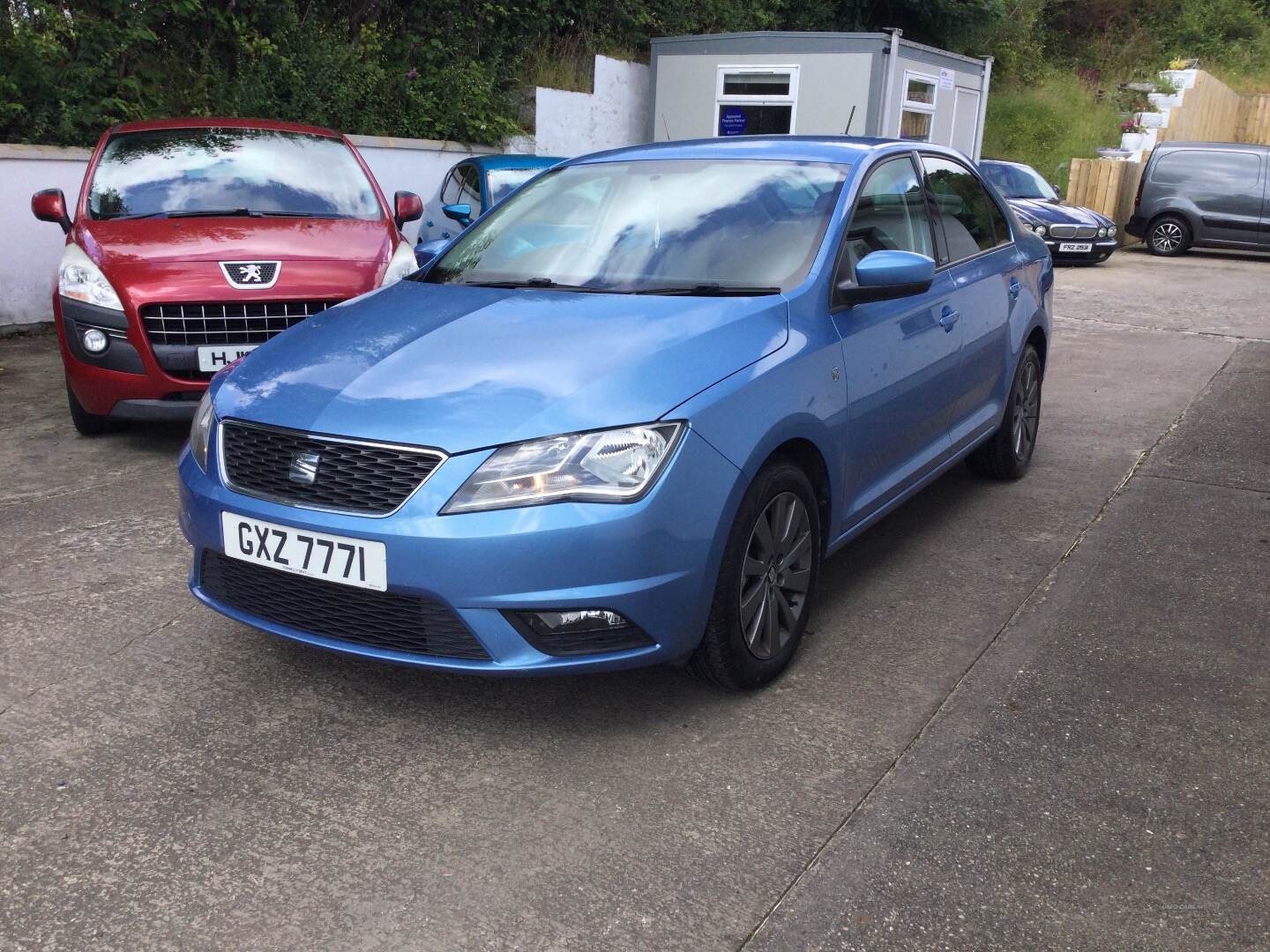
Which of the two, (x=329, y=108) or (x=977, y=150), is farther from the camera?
(x=977, y=150)

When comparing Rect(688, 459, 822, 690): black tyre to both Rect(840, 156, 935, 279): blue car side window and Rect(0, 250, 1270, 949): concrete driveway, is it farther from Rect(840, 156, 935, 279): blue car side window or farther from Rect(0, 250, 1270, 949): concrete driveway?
Rect(840, 156, 935, 279): blue car side window

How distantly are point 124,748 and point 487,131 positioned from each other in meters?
12.4

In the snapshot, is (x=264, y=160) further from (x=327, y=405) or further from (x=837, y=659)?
(x=837, y=659)

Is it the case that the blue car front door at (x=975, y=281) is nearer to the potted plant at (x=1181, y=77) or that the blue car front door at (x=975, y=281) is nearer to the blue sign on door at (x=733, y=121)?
the blue sign on door at (x=733, y=121)

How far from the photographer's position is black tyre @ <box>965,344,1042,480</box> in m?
5.59

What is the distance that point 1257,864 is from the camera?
107 inches

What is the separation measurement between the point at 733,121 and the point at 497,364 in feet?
47.5

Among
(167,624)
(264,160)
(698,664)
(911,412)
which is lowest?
(167,624)

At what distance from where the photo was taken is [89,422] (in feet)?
20.4

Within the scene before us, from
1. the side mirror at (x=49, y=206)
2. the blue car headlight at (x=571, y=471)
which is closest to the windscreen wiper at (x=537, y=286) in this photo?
the blue car headlight at (x=571, y=471)

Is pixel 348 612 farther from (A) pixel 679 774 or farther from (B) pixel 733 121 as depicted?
(B) pixel 733 121

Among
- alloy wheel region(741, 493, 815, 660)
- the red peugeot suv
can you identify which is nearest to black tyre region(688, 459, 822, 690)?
alloy wheel region(741, 493, 815, 660)

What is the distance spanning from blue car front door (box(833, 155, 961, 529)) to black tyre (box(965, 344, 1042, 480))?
97 cm

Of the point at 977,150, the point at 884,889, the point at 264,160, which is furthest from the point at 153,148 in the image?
the point at 977,150
